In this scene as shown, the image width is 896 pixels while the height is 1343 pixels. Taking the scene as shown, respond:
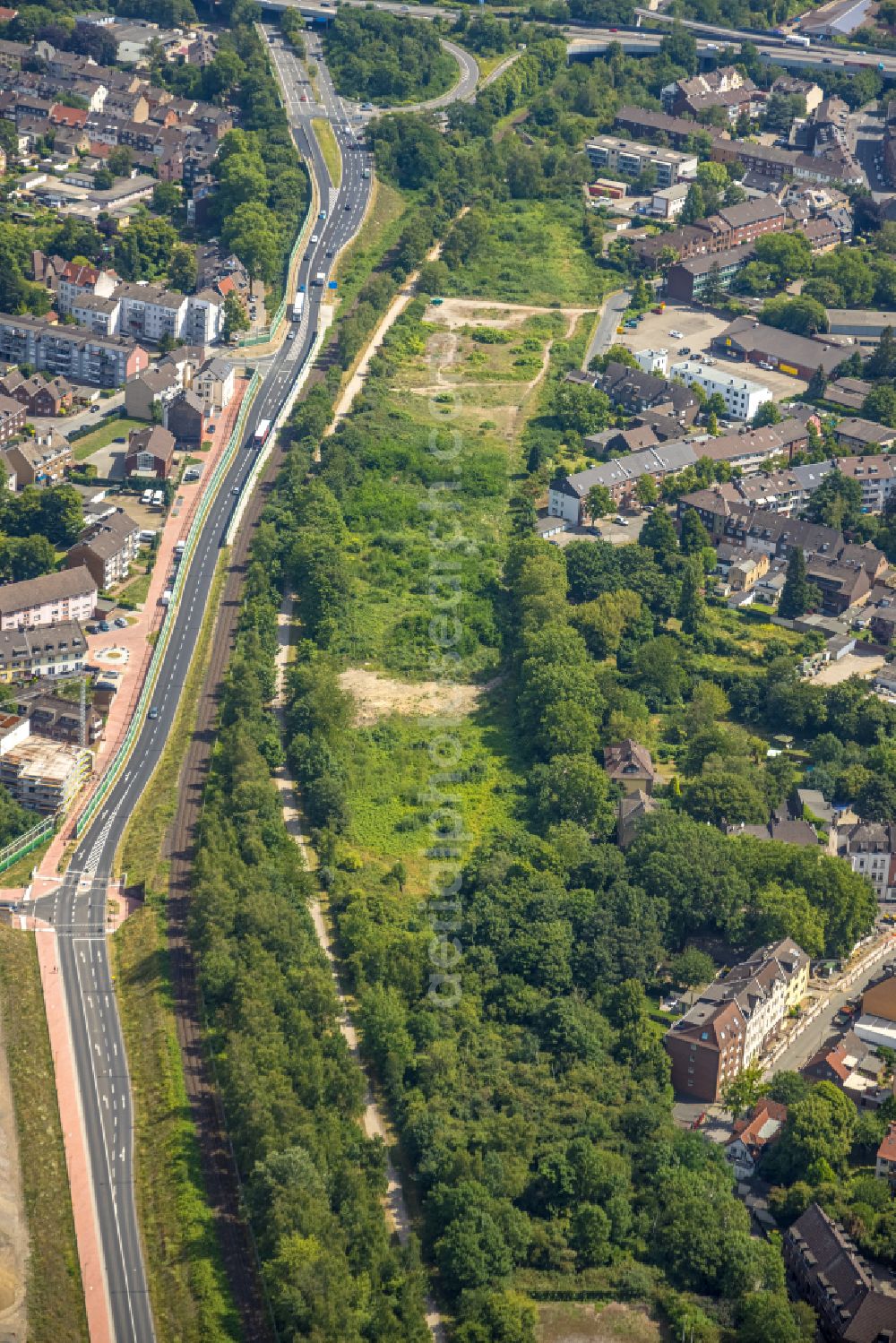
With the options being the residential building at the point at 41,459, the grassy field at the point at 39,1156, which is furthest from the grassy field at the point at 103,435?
the grassy field at the point at 39,1156

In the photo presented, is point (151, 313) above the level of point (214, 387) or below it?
above

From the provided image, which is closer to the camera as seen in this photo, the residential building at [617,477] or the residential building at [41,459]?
the residential building at [41,459]

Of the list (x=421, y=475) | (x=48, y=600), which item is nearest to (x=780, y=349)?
(x=421, y=475)

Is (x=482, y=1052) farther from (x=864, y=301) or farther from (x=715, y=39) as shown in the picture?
(x=715, y=39)

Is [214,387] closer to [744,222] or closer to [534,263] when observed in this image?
[534,263]

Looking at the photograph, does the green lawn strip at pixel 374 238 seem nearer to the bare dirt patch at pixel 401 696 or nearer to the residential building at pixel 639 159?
the residential building at pixel 639 159

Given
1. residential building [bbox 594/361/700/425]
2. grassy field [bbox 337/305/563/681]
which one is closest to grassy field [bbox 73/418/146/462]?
grassy field [bbox 337/305/563/681]
